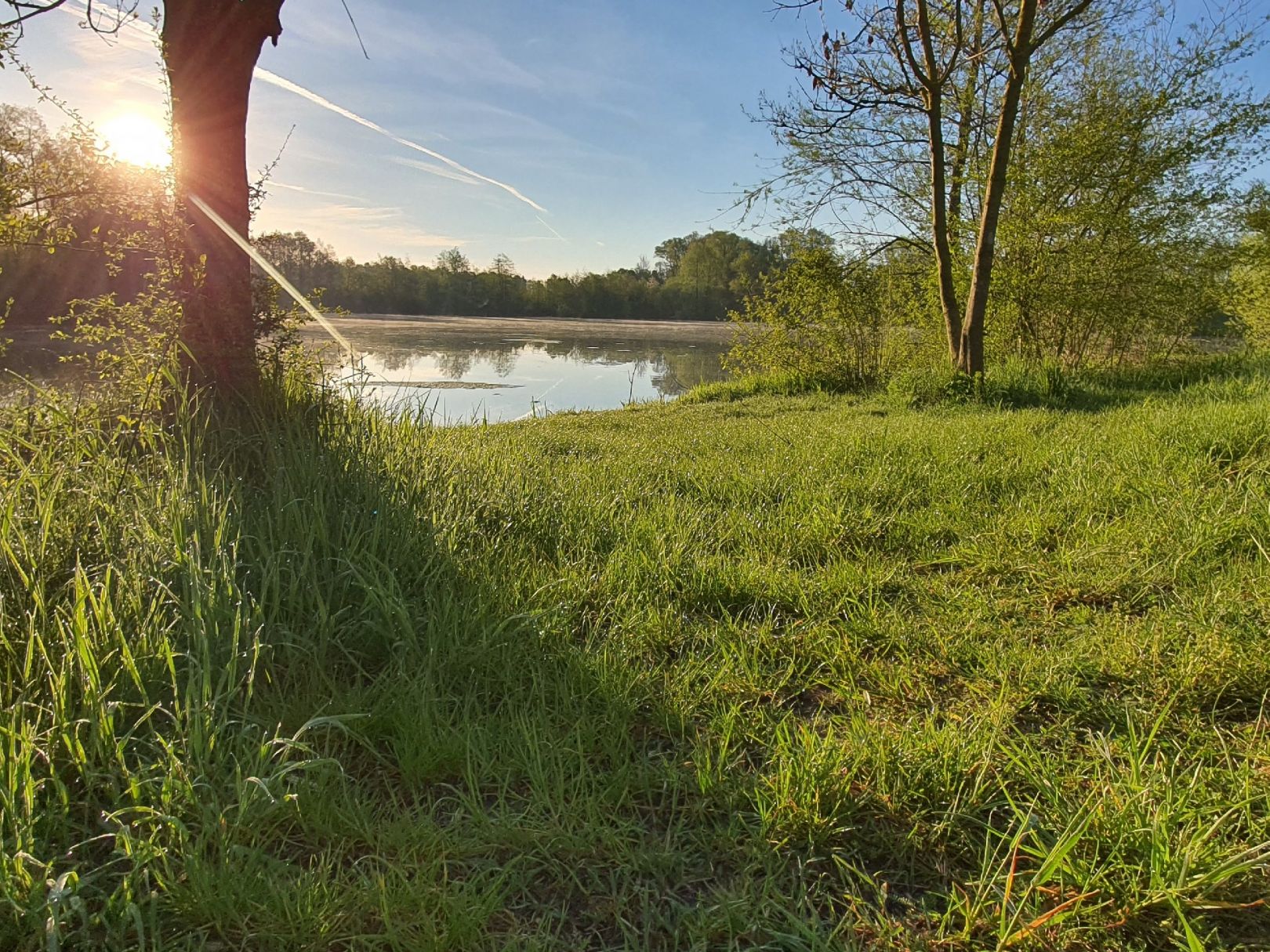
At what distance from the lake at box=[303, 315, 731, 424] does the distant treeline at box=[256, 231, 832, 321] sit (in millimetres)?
15801

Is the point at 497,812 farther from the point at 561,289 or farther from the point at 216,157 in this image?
the point at 561,289

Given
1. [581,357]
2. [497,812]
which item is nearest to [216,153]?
[497,812]

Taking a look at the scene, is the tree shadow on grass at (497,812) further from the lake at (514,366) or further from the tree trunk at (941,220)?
the tree trunk at (941,220)

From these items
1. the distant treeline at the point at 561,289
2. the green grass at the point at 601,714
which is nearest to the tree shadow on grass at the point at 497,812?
the green grass at the point at 601,714

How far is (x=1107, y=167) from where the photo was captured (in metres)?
9.48

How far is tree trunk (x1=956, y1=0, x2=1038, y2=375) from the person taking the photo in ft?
22.9

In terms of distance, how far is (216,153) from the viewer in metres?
3.97

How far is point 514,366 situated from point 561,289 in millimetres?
→ 46995

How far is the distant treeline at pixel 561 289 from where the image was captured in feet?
182

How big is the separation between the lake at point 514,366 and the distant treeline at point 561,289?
622 inches

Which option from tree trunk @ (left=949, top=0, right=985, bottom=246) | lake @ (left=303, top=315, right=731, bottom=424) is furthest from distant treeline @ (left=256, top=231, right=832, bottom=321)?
tree trunk @ (left=949, top=0, right=985, bottom=246)

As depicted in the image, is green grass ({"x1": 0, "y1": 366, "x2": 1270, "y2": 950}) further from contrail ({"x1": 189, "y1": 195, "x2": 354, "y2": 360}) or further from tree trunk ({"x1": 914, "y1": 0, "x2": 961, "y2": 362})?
tree trunk ({"x1": 914, "y1": 0, "x2": 961, "y2": 362})

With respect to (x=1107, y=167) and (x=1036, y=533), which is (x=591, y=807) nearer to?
(x=1036, y=533)

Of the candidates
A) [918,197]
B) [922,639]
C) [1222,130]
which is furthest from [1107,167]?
[922,639]
